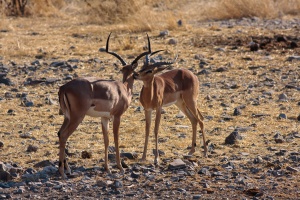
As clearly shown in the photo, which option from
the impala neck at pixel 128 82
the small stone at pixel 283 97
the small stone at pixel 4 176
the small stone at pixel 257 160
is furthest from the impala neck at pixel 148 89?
the small stone at pixel 283 97

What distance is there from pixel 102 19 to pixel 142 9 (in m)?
1.27

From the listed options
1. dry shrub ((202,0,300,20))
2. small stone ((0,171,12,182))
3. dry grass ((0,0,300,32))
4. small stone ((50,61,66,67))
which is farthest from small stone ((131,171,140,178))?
dry shrub ((202,0,300,20))

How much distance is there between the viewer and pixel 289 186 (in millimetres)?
9633

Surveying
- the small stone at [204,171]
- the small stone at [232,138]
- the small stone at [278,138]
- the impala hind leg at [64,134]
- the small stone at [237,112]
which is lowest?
the small stone at [237,112]

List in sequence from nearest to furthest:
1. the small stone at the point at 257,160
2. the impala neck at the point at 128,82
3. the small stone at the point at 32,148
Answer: the small stone at the point at 257,160
the impala neck at the point at 128,82
the small stone at the point at 32,148

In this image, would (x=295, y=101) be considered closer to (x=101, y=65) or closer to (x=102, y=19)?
(x=101, y=65)

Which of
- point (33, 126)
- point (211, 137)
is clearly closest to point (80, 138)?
point (33, 126)

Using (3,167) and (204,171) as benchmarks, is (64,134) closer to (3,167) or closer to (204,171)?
(3,167)

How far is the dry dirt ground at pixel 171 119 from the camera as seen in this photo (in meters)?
9.62

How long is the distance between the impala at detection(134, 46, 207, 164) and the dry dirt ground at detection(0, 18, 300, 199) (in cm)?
47

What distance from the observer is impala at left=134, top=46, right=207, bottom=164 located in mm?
11031

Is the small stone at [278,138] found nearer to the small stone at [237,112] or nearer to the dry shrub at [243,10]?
the small stone at [237,112]

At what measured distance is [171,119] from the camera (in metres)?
13.4

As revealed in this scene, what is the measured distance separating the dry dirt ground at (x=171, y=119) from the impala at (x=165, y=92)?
0.47 meters
